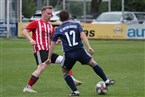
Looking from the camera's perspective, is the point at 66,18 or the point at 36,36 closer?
the point at 66,18

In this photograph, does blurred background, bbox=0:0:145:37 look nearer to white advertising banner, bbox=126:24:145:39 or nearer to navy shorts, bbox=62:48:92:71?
white advertising banner, bbox=126:24:145:39

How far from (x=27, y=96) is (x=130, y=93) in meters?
2.19

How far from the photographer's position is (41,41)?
12172 mm

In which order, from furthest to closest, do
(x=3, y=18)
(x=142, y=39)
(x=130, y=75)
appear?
(x=3, y=18) → (x=142, y=39) → (x=130, y=75)

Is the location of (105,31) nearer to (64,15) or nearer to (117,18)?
(117,18)

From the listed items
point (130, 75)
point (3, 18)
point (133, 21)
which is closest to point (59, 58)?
A: point (130, 75)

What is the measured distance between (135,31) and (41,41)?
86.1 feet

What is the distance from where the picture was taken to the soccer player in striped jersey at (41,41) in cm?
1205

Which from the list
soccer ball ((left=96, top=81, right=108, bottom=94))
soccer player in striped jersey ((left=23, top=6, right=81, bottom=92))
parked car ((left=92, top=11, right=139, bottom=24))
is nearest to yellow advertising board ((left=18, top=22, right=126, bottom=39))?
parked car ((left=92, top=11, right=139, bottom=24))

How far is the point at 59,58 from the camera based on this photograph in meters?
12.2

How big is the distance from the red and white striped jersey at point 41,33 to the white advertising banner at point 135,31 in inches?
1010

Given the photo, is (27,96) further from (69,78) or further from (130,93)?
(130,93)

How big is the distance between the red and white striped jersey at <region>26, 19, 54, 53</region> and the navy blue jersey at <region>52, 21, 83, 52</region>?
1023 mm

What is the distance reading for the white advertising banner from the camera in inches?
1481
